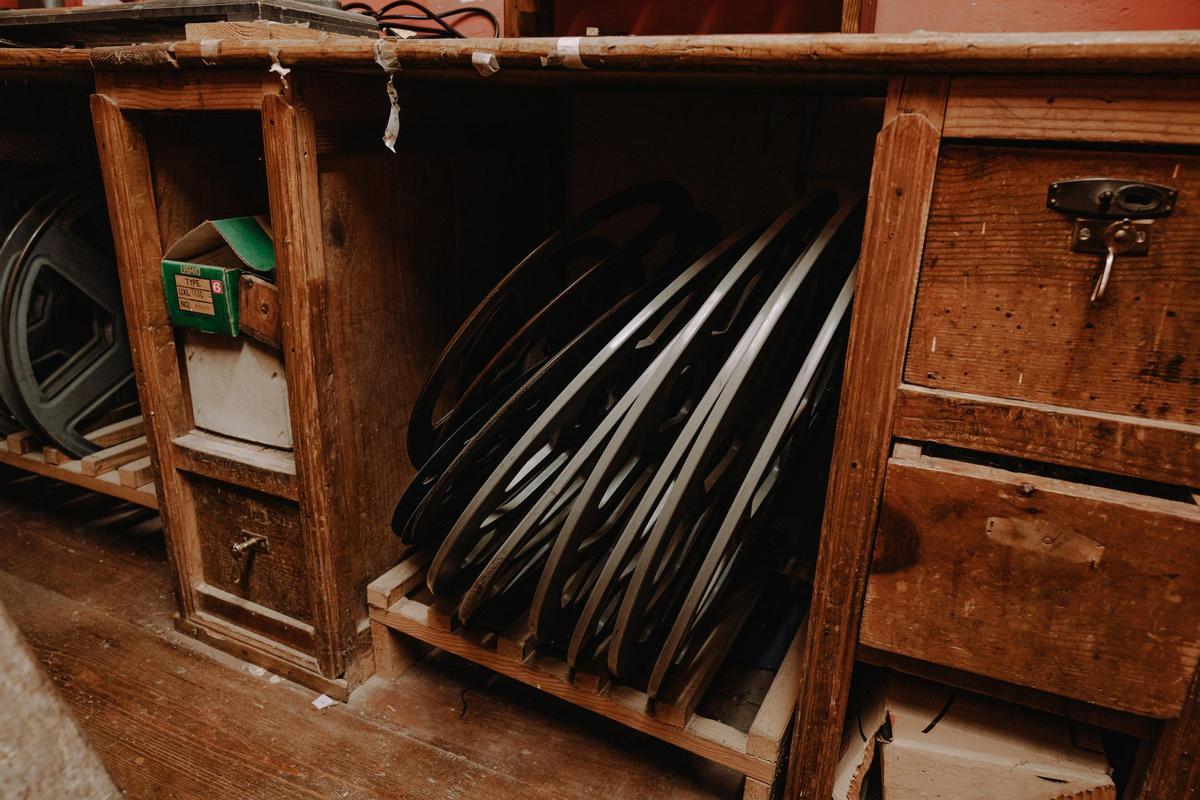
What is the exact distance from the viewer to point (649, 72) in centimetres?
92

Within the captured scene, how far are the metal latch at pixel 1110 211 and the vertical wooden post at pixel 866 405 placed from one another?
0.41ft

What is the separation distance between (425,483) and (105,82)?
0.81m

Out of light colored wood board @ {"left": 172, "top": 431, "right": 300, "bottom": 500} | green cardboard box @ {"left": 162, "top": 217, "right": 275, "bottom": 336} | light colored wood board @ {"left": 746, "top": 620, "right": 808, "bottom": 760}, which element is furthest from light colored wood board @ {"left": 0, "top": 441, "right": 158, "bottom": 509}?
light colored wood board @ {"left": 746, "top": 620, "right": 808, "bottom": 760}

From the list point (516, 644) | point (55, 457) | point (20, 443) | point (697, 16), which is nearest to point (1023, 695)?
point (516, 644)

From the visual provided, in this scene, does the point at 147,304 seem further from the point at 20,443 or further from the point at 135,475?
the point at 20,443

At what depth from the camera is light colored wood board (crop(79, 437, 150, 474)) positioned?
1695mm

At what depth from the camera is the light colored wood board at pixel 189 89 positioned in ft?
3.55

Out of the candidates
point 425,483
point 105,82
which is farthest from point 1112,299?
point 105,82

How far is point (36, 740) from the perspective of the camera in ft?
1.38

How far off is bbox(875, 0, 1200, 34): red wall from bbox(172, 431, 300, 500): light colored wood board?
1.27 metres

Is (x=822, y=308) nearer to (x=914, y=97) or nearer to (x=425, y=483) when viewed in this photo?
(x=914, y=97)

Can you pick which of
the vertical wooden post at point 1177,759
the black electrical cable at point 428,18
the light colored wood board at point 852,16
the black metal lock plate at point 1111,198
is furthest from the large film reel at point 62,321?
the vertical wooden post at point 1177,759

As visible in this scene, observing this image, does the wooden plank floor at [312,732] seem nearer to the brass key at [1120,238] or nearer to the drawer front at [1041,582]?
the drawer front at [1041,582]

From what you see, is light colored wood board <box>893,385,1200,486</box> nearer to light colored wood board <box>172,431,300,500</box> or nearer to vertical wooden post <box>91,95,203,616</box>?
light colored wood board <box>172,431,300,500</box>
